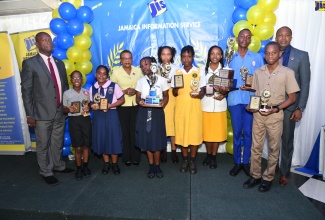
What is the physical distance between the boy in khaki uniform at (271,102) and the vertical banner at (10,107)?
13.7 feet

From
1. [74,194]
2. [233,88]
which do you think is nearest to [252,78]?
[233,88]

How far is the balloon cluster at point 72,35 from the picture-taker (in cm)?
367

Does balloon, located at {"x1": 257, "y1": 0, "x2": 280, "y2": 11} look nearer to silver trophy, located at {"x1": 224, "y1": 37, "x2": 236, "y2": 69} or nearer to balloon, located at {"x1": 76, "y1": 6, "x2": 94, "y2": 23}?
silver trophy, located at {"x1": 224, "y1": 37, "x2": 236, "y2": 69}

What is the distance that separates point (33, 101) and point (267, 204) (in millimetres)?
3154

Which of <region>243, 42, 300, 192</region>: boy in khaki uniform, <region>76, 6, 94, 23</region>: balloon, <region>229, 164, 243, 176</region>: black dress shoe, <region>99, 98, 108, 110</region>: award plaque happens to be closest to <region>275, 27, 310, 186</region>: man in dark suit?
<region>243, 42, 300, 192</region>: boy in khaki uniform

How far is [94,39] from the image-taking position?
170 inches

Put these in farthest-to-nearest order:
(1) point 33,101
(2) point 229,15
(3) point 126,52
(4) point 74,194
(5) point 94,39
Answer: (5) point 94,39
(2) point 229,15
(3) point 126,52
(1) point 33,101
(4) point 74,194

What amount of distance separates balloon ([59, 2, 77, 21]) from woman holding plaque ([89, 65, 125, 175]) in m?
1.11

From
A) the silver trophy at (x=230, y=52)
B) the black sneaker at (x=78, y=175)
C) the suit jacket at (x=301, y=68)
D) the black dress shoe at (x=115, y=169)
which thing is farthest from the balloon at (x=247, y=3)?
the black sneaker at (x=78, y=175)

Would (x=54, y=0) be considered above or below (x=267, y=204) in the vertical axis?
above

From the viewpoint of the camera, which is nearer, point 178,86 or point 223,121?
point 178,86

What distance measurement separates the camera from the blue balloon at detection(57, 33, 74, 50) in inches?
145

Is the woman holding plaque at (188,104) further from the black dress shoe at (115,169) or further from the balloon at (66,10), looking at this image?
the balloon at (66,10)

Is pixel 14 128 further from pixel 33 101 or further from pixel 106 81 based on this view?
pixel 106 81
